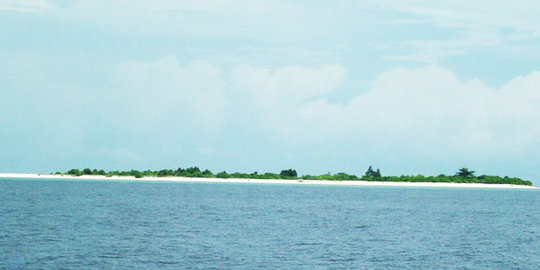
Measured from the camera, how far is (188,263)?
3988 centimetres

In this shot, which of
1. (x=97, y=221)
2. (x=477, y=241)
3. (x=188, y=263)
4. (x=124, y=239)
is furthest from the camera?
(x=97, y=221)

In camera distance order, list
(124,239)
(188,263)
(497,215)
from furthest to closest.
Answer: (497,215)
(124,239)
(188,263)

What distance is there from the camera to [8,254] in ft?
135

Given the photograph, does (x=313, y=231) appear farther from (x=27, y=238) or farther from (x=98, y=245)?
(x=27, y=238)

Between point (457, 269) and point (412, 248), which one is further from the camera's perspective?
point (412, 248)

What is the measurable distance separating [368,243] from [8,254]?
28.8 meters

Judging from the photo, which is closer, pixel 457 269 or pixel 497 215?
pixel 457 269

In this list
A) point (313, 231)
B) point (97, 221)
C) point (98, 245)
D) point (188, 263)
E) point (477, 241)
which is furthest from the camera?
point (97, 221)

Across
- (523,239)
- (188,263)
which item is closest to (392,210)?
(523,239)

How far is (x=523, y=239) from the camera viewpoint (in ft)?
190

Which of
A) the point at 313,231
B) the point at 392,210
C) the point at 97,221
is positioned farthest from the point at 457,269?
the point at 392,210

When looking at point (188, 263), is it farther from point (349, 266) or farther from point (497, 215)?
point (497, 215)

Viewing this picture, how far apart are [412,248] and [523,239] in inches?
603

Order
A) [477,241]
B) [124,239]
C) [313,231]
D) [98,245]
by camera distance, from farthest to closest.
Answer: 1. [313,231]
2. [477,241]
3. [124,239]
4. [98,245]
